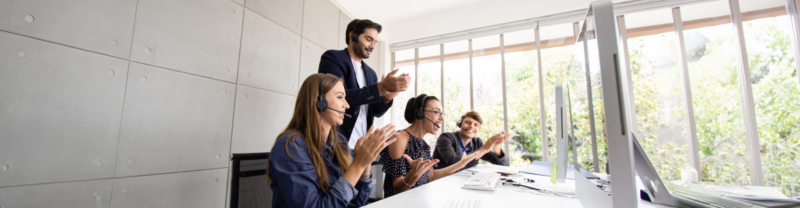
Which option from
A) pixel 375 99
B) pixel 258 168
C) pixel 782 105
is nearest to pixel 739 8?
pixel 782 105

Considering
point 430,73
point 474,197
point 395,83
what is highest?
point 430,73

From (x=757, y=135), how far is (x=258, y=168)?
383 centimetres

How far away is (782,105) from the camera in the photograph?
2516mm

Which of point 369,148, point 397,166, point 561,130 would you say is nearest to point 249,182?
point 369,148

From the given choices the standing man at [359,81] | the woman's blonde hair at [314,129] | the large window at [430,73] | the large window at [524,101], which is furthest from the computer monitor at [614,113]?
the large window at [430,73]

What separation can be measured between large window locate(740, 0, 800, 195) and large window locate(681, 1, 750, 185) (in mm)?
115

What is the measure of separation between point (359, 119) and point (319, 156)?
2.36ft

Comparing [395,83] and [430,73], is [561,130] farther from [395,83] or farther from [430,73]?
[430,73]

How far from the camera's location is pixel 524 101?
353 cm

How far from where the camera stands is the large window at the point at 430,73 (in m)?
4.05

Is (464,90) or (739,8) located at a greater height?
(739,8)

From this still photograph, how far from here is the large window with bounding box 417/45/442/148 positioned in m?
4.05

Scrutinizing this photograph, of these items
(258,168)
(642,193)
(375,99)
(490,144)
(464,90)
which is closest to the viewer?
(642,193)

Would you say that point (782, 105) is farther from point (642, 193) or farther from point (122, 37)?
point (122, 37)
